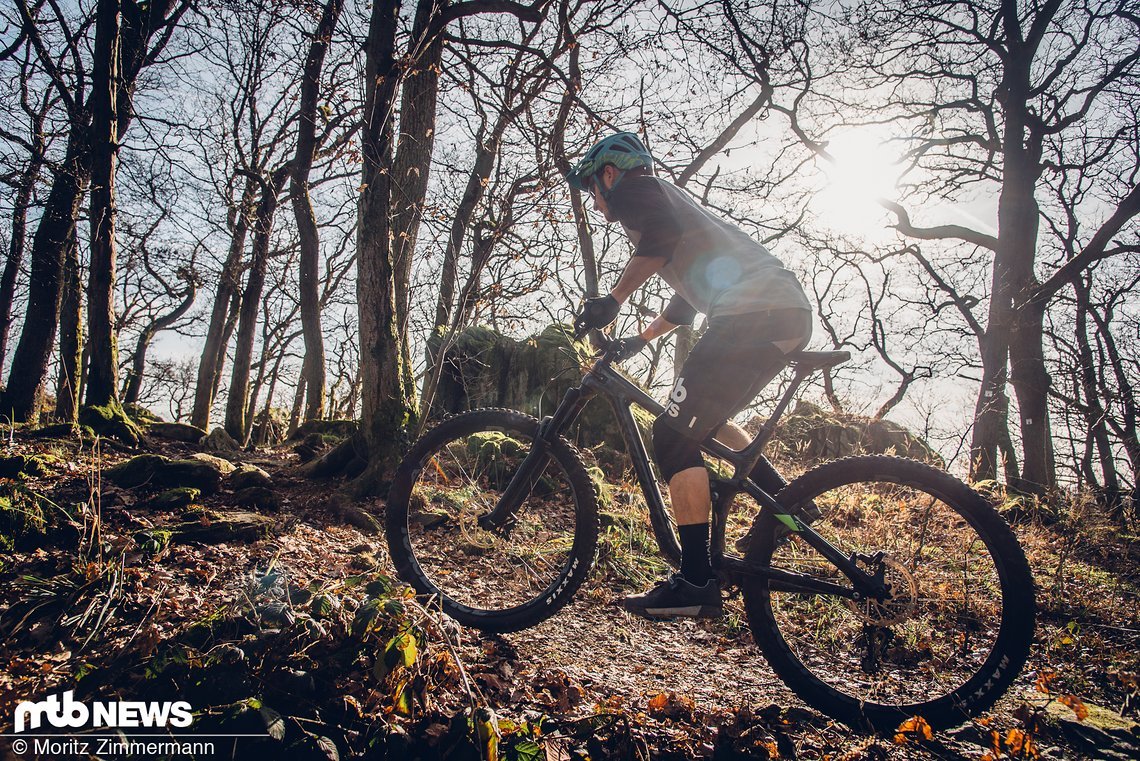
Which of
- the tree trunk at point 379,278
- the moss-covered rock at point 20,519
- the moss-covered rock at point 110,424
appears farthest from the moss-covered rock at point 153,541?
the moss-covered rock at point 110,424

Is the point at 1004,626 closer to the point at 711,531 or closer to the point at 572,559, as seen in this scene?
the point at 711,531

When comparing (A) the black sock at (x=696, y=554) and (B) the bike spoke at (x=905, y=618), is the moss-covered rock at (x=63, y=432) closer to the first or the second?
(A) the black sock at (x=696, y=554)

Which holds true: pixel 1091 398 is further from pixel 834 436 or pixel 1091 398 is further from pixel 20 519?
pixel 20 519

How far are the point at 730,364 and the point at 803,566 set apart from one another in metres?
1.27

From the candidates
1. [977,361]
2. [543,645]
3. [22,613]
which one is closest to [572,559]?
[543,645]

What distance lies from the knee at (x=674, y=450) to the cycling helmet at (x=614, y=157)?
4.58ft

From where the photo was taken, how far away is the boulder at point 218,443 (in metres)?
7.39

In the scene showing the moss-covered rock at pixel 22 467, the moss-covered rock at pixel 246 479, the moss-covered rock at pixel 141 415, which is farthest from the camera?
the moss-covered rock at pixel 141 415

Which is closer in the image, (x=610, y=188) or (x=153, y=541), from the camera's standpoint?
(x=153, y=541)

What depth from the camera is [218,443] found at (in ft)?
24.8

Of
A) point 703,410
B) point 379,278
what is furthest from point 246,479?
point 703,410

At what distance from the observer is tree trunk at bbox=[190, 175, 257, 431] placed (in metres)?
13.0

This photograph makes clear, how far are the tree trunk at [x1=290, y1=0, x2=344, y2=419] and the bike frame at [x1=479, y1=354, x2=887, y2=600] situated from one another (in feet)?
31.2

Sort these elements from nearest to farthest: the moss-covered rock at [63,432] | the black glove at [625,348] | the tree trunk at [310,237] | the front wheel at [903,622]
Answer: the front wheel at [903,622] → the black glove at [625,348] → the moss-covered rock at [63,432] → the tree trunk at [310,237]
